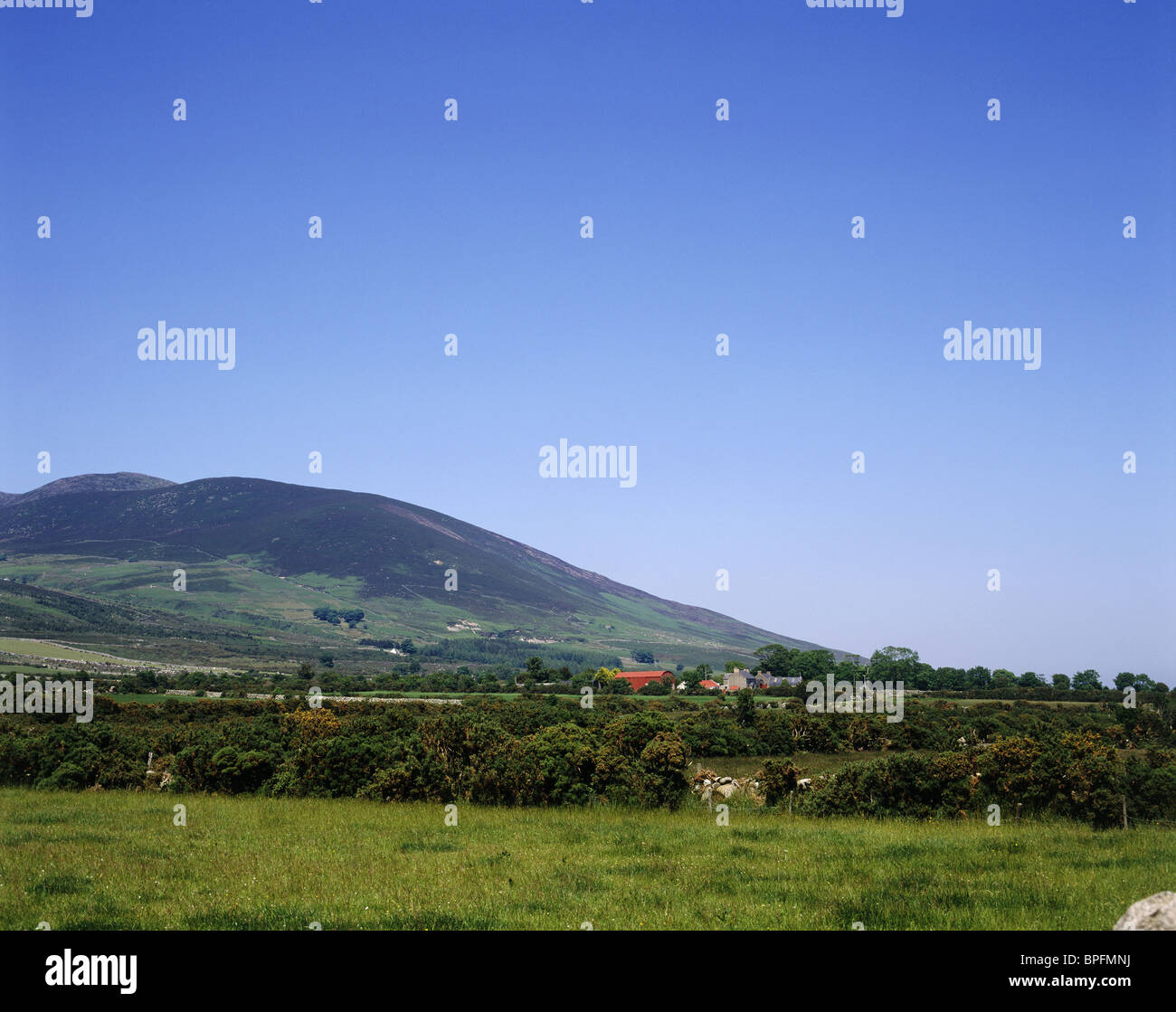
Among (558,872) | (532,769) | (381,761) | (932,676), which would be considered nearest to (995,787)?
(532,769)

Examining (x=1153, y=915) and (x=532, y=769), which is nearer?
(x=1153, y=915)

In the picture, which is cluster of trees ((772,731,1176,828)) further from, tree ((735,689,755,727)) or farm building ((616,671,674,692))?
farm building ((616,671,674,692))

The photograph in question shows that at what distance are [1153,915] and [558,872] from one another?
9587 millimetres

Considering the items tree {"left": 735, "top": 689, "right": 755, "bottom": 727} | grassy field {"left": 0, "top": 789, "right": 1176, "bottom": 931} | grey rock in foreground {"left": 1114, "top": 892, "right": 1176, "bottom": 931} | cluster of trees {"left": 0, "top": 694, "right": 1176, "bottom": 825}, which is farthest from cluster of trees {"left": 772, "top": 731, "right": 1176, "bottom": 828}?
tree {"left": 735, "top": 689, "right": 755, "bottom": 727}

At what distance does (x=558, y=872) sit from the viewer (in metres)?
15.4

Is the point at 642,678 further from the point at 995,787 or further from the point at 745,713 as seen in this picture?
the point at 995,787

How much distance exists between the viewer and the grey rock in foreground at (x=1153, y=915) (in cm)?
784

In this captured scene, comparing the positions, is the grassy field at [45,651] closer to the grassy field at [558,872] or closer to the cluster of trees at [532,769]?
the cluster of trees at [532,769]

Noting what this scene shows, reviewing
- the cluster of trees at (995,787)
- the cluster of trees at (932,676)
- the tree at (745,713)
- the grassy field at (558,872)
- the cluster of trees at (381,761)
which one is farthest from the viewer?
the cluster of trees at (932,676)

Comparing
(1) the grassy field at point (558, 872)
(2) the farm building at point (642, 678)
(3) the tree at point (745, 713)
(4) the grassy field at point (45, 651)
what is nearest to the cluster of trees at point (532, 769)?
(1) the grassy field at point (558, 872)

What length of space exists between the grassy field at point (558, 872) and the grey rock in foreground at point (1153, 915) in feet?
13.4

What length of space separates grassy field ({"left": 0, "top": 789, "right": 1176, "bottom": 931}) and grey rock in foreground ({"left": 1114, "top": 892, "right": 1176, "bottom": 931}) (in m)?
4.07
